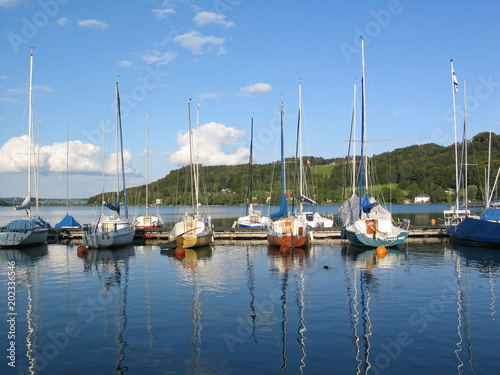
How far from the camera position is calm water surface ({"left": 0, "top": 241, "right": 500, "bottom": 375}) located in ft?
43.3

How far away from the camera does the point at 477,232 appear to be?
133ft

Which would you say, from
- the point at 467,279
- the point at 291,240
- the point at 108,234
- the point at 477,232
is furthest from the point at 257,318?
the point at 477,232

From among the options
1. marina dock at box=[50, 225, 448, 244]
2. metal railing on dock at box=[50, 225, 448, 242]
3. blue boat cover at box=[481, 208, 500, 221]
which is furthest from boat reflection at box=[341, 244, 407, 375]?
blue boat cover at box=[481, 208, 500, 221]

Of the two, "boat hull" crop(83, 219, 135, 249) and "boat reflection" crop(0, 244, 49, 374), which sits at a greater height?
"boat hull" crop(83, 219, 135, 249)

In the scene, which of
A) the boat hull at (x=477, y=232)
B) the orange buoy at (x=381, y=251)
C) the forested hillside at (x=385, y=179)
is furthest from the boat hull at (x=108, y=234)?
the forested hillside at (x=385, y=179)

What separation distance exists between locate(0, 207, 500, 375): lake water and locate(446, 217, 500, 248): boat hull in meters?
6.56

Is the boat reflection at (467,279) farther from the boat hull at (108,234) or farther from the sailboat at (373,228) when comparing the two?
the boat hull at (108,234)

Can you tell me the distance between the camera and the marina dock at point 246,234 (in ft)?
161

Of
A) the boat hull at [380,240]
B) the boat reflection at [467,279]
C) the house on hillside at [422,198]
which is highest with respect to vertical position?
the house on hillside at [422,198]

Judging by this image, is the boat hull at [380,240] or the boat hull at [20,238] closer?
the boat hull at [380,240]

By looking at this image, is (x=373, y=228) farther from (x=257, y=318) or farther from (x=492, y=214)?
(x=257, y=318)

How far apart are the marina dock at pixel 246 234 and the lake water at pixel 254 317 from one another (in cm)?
1599

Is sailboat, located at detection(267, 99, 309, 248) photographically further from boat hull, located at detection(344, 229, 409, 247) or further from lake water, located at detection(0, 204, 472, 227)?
lake water, located at detection(0, 204, 472, 227)

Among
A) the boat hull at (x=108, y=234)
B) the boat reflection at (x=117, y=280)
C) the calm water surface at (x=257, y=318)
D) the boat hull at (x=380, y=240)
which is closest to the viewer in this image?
the calm water surface at (x=257, y=318)
